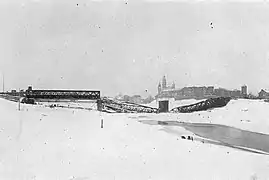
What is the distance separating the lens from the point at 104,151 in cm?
214

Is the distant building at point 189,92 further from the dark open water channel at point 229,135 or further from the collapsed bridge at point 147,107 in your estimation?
the dark open water channel at point 229,135

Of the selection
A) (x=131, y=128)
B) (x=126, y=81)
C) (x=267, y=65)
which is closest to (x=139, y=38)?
(x=126, y=81)

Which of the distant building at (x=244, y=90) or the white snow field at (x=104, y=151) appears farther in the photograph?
the distant building at (x=244, y=90)

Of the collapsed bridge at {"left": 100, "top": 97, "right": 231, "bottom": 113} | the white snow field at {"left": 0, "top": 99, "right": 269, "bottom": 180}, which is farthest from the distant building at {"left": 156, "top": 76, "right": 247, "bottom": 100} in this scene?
the white snow field at {"left": 0, "top": 99, "right": 269, "bottom": 180}

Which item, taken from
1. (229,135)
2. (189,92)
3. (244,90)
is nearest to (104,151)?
(189,92)

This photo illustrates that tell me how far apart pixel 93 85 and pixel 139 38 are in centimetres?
47

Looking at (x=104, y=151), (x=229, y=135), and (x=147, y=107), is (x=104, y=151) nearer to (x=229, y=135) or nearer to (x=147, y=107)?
(x=147, y=107)

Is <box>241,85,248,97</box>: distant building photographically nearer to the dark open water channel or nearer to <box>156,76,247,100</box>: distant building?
<box>156,76,247,100</box>: distant building

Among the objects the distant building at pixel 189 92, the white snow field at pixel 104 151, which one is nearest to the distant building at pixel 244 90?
the distant building at pixel 189 92

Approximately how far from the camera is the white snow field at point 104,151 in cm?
204

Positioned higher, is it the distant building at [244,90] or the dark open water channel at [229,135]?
the distant building at [244,90]

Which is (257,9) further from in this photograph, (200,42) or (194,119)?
(194,119)

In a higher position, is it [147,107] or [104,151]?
[147,107]

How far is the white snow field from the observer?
2039 mm
